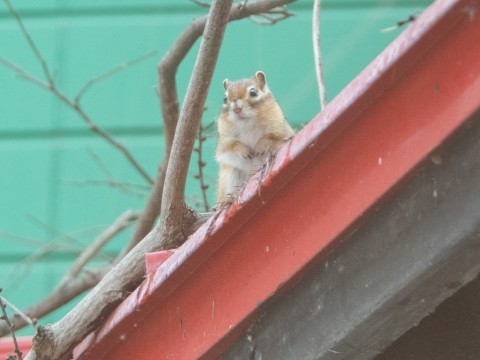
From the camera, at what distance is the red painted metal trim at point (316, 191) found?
121 centimetres

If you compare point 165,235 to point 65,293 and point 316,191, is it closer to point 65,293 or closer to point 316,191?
point 316,191

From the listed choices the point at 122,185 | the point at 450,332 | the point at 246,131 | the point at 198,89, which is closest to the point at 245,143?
the point at 246,131

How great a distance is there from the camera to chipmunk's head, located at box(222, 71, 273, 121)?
3.24 meters

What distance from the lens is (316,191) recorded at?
1.36m

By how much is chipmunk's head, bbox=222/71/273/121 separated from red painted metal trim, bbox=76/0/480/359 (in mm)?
1638

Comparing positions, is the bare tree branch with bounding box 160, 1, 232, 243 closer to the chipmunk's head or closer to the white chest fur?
the white chest fur

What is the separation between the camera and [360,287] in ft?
4.39

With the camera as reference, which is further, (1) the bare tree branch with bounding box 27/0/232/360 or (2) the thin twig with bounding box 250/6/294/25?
(2) the thin twig with bounding box 250/6/294/25

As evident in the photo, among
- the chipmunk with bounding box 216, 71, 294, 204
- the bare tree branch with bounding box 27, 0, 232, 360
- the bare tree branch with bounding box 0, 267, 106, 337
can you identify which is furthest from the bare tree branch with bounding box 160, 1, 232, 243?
the bare tree branch with bounding box 0, 267, 106, 337

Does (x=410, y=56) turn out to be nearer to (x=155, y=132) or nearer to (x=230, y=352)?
(x=230, y=352)

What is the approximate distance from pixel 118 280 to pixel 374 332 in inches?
26.0

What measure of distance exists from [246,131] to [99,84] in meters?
2.20

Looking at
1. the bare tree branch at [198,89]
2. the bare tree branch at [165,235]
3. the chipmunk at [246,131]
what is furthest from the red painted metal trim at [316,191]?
the chipmunk at [246,131]

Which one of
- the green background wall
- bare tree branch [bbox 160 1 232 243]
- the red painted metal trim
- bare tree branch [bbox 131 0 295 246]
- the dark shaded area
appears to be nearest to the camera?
the red painted metal trim
